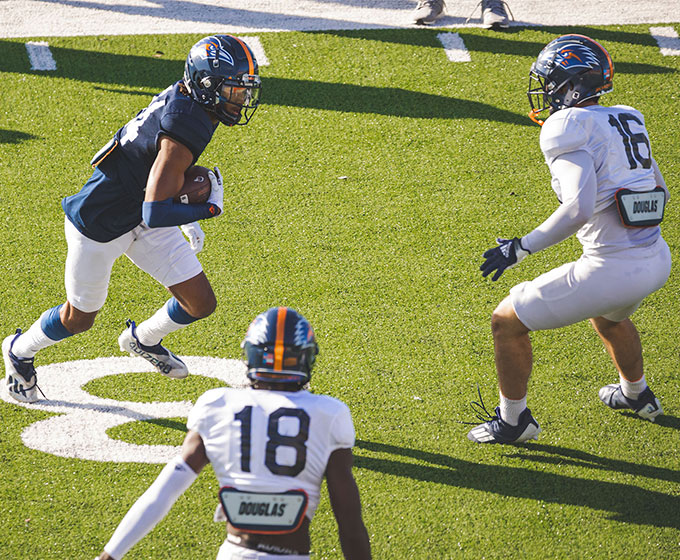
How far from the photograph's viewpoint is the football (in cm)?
395

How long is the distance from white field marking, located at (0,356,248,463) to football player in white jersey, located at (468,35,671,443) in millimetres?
1611

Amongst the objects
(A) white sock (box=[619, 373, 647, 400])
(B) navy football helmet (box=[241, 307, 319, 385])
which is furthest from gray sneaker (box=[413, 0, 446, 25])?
(B) navy football helmet (box=[241, 307, 319, 385])

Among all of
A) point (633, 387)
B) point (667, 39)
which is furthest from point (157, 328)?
point (667, 39)

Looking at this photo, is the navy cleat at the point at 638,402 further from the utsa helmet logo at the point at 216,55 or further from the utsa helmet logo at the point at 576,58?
the utsa helmet logo at the point at 216,55

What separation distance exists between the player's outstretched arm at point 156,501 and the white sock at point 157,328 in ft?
5.83

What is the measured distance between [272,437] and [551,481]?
1994 millimetres

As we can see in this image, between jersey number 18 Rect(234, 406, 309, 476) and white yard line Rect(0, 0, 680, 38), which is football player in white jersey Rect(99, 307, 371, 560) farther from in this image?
white yard line Rect(0, 0, 680, 38)

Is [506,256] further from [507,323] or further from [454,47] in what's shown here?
[454,47]

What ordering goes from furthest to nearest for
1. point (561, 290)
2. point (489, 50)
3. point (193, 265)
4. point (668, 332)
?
point (489, 50) < point (668, 332) < point (193, 265) < point (561, 290)

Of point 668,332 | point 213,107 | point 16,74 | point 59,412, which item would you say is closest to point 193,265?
point 213,107

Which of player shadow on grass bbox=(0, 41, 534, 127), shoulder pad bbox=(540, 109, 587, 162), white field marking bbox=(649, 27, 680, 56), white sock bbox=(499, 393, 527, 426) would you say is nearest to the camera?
shoulder pad bbox=(540, 109, 587, 162)

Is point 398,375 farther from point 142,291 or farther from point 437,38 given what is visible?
point 437,38

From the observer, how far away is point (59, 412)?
14.5 ft

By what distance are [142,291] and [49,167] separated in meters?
1.68
